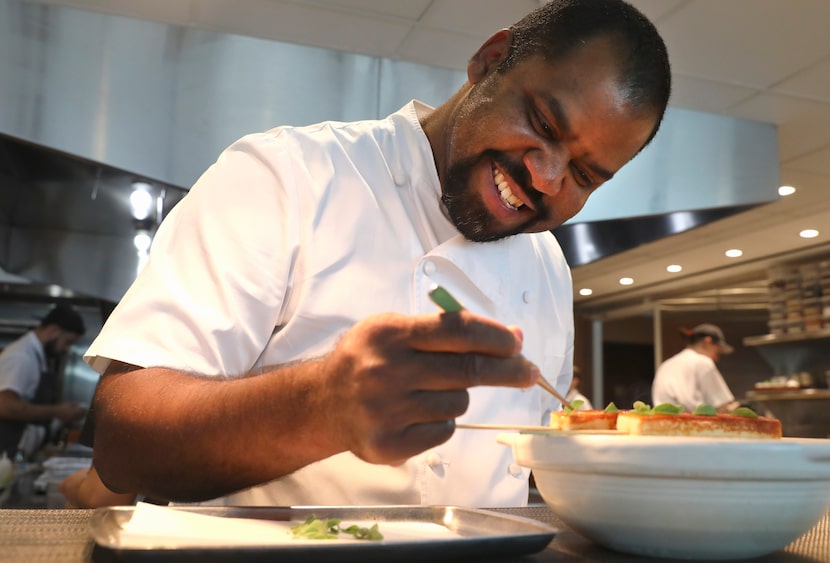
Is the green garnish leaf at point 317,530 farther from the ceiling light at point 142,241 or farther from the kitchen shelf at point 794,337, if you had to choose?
the kitchen shelf at point 794,337

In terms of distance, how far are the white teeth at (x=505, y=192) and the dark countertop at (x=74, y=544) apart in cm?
59

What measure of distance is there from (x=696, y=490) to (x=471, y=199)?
743 mm

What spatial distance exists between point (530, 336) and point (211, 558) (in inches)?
39.7

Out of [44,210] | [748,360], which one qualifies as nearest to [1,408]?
[44,210]

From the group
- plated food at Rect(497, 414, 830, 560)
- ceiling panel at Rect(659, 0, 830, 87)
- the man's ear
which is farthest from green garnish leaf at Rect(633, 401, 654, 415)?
ceiling panel at Rect(659, 0, 830, 87)

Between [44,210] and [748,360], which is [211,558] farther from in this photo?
[748,360]

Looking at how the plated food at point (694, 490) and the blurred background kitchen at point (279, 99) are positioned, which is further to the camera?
the blurred background kitchen at point (279, 99)

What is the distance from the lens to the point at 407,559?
1.85ft

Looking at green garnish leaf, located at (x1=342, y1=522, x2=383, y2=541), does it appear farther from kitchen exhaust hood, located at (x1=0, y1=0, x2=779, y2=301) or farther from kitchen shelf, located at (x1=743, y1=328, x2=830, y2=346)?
kitchen shelf, located at (x1=743, y1=328, x2=830, y2=346)

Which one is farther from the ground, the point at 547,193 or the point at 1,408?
the point at 547,193

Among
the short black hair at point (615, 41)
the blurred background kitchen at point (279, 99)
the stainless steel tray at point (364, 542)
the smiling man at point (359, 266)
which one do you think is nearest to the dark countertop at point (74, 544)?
the stainless steel tray at point (364, 542)

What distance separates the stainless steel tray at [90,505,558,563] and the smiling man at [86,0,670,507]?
0.06m

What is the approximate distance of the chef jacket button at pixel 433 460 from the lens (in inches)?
Answer: 45.4

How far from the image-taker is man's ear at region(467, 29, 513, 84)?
55.1 inches
